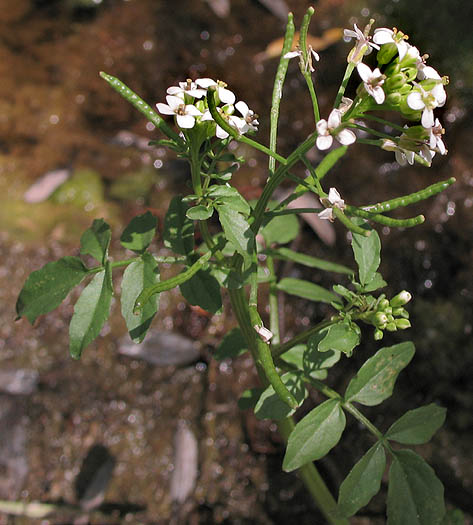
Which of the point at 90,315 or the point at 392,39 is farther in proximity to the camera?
the point at 90,315

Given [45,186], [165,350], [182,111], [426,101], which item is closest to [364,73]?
[426,101]

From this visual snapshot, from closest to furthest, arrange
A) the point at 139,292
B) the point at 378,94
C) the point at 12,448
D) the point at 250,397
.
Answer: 1. the point at 378,94
2. the point at 139,292
3. the point at 250,397
4. the point at 12,448

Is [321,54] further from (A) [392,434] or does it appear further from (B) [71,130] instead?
(A) [392,434]

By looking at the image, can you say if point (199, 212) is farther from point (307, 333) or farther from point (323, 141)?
point (307, 333)

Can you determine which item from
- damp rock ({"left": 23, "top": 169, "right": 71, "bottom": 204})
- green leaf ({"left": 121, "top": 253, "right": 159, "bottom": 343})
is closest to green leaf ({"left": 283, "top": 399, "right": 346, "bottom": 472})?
green leaf ({"left": 121, "top": 253, "right": 159, "bottom": 343})

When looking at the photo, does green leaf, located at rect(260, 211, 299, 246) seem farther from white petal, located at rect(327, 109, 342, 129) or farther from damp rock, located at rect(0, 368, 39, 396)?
damp rock, located at rect(0, 368, 39, 396)

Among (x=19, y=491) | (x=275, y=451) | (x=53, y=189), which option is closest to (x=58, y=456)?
(x=19, y=491)

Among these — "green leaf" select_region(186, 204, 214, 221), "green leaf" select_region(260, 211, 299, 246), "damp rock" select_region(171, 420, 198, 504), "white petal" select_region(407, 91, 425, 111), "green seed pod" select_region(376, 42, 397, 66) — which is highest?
"green seed pod" select_region(376, 42, 397, 66)
